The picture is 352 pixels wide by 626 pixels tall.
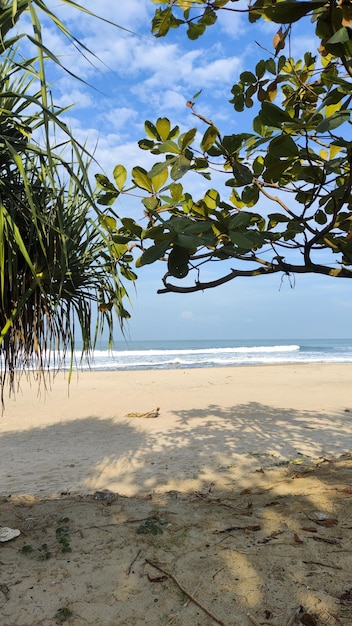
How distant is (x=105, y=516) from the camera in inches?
127

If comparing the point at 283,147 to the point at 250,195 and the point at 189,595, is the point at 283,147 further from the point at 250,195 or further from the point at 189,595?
the point at 189,595

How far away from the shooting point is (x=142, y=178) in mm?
1822

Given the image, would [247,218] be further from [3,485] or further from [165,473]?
[3,485]

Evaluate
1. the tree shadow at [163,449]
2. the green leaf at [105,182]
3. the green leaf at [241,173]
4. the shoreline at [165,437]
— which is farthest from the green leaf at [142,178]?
the tree shadow at [163,449]

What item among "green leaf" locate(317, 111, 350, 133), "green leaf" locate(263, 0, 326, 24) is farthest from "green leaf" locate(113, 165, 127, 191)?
"green leaf" locate(317, 111, 350, 133)

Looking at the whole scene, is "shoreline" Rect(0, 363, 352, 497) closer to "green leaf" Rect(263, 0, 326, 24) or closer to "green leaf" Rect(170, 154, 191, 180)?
"green leaf" Rect(170, 154, 191, 180)

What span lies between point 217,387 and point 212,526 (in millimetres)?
Result: 10759

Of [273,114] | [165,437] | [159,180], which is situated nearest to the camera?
[273,114]

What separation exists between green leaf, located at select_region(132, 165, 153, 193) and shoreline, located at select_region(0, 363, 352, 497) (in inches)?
118

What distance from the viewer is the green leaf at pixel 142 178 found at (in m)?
1.80

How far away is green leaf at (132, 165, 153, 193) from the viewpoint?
1800 millimetres

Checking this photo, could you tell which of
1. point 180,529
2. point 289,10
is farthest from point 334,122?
point 180,529

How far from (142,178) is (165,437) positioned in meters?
5.68

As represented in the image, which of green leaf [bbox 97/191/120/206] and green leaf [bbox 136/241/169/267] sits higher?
green leaf [bbox 97/191/120/206]
